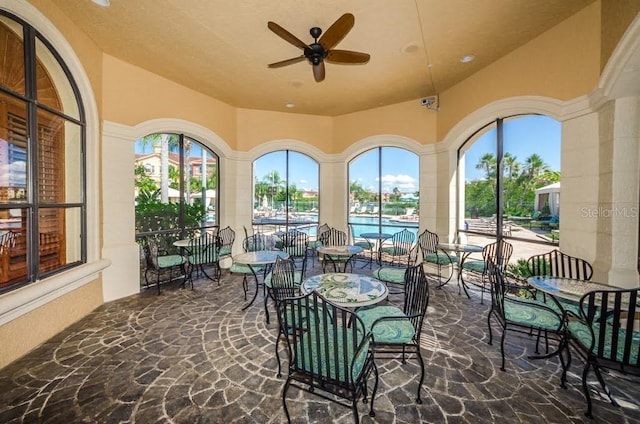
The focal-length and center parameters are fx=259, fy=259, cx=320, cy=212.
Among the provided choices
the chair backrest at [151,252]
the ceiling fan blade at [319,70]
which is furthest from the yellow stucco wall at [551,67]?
the chair backrest at [151,252]

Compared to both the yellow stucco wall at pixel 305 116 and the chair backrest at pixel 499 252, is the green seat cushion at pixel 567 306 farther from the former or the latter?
the yellow stucco wall at pixel 305 116

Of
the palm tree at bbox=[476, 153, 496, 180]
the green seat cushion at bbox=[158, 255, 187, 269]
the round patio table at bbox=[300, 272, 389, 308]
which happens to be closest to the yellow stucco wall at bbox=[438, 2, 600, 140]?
the palm tree at bbox=[476, 153, 496, 180]

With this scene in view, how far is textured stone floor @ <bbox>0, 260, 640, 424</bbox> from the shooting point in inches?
75.1

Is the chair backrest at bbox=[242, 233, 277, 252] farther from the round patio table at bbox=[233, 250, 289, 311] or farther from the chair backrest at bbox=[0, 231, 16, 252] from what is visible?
the chair backrest at bbox=[0, 231, 16, 252]

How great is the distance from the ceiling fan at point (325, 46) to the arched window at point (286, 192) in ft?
12.5

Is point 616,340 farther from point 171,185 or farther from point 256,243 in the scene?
point 171,185

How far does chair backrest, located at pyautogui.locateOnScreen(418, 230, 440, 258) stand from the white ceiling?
3.03m

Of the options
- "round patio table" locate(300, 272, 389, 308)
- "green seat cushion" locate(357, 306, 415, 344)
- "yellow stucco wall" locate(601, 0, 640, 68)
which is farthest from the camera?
"yellow stucco wall" locate(601, 0, 640, 68)

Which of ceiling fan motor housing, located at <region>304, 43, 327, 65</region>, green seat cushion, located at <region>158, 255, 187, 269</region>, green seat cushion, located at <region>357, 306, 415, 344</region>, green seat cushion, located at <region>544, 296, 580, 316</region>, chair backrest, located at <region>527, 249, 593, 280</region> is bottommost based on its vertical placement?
green seat cushion, located at <region>357, 306, 415, 344</region>

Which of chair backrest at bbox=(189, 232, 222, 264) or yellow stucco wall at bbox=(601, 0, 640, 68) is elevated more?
yellow stucco wall at bbox=(601, 0, 640, 68)

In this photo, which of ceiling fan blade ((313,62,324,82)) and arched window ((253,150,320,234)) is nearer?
ceiling fan blade ((313,62,324,82))

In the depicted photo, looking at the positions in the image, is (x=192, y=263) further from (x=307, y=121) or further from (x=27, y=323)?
(x=307, y=121)

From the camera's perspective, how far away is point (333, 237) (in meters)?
6.41

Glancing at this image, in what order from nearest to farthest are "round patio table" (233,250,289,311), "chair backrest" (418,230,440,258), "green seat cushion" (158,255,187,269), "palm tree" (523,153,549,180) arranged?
"round patio table" (233,250,289,311)
"palm tree" (523,153,549,180)
"green seat cushion" (158,255,187,269)
"chair backrest" (418,230,440,258)
